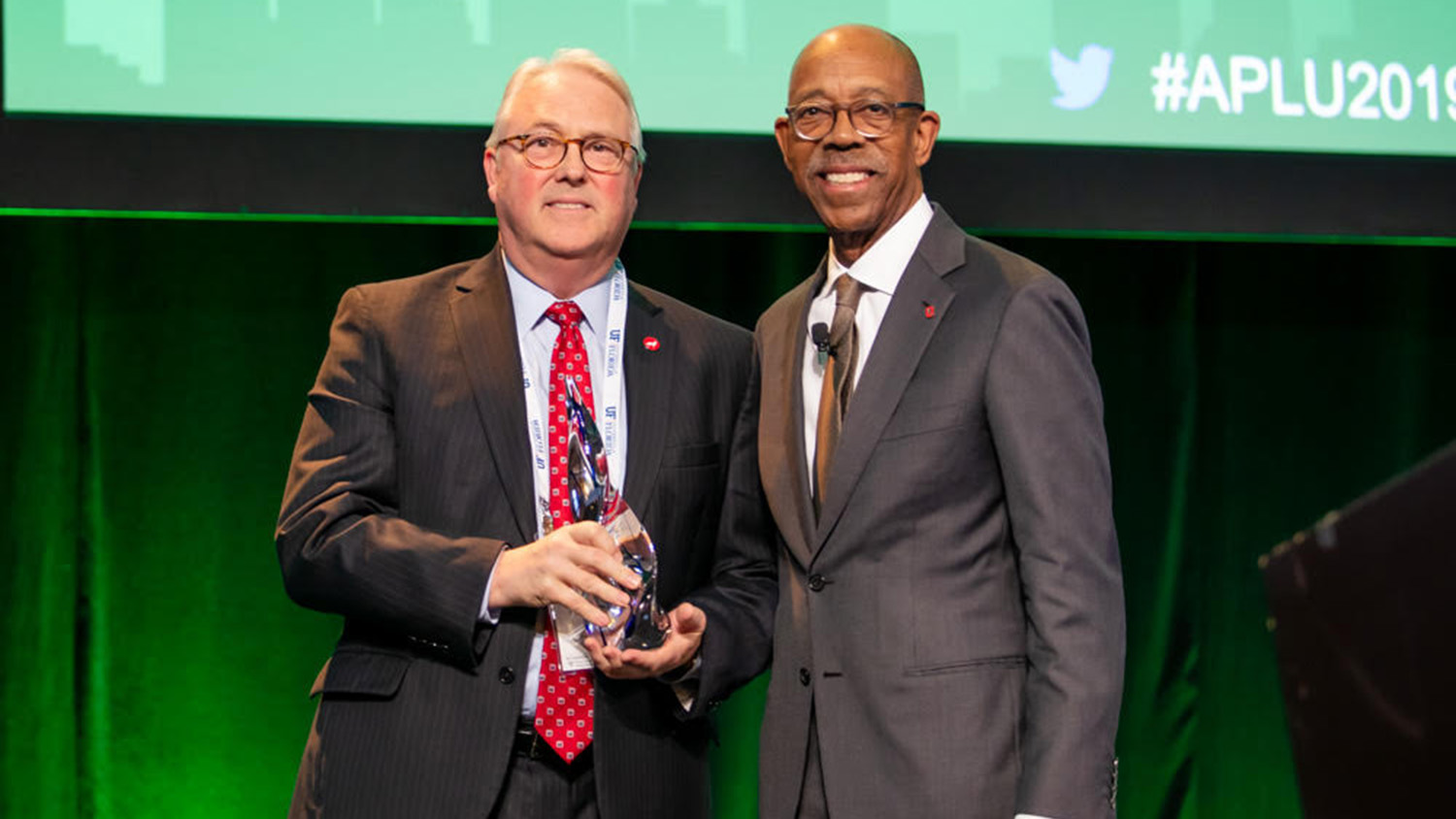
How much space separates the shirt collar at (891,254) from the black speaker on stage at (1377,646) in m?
1.22

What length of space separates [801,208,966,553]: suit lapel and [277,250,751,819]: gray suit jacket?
25 cm

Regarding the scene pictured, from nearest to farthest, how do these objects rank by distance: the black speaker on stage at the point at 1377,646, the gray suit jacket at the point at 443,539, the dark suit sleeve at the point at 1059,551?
the black speaker on stage at the point at 1377,646 → the dark suit sleeve at the point at 1059,551 → the gray suit jacket at the point at 443,539

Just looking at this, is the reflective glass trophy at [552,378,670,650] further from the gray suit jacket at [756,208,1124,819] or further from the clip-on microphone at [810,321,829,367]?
the clip-on microphone at [810,321,829,367]

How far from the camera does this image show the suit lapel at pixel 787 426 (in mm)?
1953

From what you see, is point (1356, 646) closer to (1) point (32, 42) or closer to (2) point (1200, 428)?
(1) point (32, 42)

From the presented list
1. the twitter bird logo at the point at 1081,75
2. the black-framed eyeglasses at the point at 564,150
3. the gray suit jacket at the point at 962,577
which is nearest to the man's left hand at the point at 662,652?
the gray suit jacket at the point at 962,577

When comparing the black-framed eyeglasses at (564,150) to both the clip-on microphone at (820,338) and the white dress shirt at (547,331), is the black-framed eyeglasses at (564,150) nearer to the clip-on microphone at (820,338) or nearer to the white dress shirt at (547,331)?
the white dress shirt at (547,331)

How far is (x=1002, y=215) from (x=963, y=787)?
1.43 meters

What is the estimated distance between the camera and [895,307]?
195cm

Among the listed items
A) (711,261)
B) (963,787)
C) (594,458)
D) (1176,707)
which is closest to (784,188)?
(711,261)

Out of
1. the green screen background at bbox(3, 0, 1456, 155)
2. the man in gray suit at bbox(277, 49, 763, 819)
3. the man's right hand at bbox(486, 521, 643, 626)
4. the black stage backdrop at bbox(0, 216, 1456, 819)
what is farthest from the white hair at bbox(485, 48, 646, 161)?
the black stage backdrop at bbox(0, 216, 1456, 819)

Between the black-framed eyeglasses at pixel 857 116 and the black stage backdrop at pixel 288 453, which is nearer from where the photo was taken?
the black-framed eyeglasses at pixel 857 116

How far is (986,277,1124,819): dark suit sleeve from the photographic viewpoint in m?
1.76

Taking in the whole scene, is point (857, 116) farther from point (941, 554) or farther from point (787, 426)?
point (941, 554)
